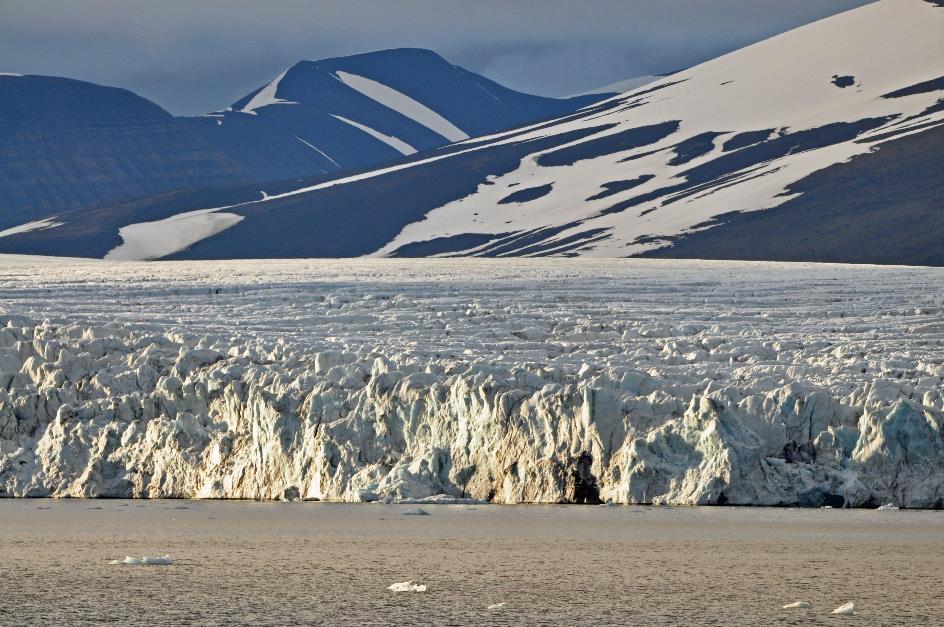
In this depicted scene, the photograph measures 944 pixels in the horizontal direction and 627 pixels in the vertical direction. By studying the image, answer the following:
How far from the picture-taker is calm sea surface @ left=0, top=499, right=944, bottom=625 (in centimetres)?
1149

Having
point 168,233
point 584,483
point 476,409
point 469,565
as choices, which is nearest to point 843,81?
point 168,233

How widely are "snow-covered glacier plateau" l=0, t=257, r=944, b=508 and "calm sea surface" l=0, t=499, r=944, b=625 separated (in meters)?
0.95

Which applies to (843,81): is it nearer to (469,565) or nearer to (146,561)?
(469,565)

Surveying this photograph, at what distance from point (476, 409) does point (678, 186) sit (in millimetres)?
108842

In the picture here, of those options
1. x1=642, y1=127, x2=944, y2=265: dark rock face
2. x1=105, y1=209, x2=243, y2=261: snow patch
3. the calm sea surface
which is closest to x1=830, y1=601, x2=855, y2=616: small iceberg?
the calm sea surface

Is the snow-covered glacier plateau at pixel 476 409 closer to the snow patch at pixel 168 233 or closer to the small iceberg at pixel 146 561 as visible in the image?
the small iceberg at pixel 146 561

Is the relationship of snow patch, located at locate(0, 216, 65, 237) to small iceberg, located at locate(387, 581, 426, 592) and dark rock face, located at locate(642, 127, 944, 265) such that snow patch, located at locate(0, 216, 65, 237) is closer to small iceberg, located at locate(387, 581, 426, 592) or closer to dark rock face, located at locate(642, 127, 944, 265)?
dark rock face, located at locate(642, 127, 944, 265)

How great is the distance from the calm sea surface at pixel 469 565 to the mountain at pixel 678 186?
241ft

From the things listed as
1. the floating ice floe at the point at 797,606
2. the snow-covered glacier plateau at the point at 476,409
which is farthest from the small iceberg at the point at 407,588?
the snow-covered glacier plateau at the point at 476,409

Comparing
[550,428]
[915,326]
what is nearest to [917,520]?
[550,428]

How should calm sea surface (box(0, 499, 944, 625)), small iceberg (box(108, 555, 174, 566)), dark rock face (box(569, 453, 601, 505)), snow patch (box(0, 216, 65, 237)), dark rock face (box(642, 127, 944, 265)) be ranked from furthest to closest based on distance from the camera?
snow patch (box(0, 216, 65, 237)) < dark rock face (box(642, 127, 944, 265)) < dark rock face (box(569, 453, 601, 505)) < small iceberg (box(108, 555, 174, 566)) < calm sea surface (box(0, 499, 944, 625))

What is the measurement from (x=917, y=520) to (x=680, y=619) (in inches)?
302

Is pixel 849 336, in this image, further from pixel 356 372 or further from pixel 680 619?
pixel 680 619

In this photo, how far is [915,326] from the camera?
26953 millimetres
